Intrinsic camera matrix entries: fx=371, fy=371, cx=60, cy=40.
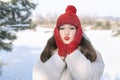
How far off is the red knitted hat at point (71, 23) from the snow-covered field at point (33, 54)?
5.52 m

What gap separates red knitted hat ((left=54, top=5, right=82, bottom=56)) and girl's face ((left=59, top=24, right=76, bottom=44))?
0.03m

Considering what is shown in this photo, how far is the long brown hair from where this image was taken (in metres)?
3.13

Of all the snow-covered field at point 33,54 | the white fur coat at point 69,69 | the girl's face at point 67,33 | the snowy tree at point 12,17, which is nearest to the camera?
the white fur coat at point 69,69

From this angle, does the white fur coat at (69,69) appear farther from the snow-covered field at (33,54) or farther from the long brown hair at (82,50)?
the snow-covered field at (33,54)

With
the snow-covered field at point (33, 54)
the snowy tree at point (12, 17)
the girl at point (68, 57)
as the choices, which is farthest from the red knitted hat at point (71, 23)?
the snow-covered field at point (33, 54)

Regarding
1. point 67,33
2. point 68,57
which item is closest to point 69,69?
point 68,57

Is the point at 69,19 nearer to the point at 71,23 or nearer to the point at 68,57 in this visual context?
the point at 71,23

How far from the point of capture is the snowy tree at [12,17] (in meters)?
7.68

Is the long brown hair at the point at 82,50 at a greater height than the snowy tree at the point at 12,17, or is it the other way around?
the long brown hair at the point at 82,50

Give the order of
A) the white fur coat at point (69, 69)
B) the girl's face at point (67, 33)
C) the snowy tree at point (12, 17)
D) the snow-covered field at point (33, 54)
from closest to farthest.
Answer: the white fur coat at point (69, 69), the girl's face at point (67, 33), the snowy tree at point (12, 17), the snow-covered field at point (33, 54)

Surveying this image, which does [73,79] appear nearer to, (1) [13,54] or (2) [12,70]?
(2) [12,70]

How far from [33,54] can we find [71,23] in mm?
11990

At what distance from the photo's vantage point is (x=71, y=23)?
3176 mm

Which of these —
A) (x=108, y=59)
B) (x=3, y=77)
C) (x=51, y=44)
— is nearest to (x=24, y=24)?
(x=3, y=77)
